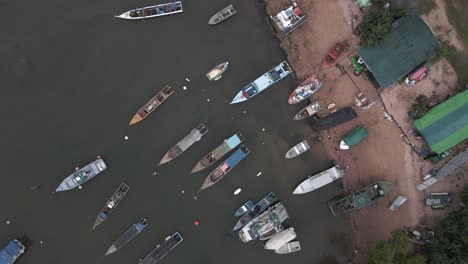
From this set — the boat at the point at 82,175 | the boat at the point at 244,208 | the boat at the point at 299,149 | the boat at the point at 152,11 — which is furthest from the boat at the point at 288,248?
the boat at the point at 152,11

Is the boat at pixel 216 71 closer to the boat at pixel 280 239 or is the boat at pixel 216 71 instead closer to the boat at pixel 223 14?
the boat at pixel 223 14

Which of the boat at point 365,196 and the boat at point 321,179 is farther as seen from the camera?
the boat at point 321,179

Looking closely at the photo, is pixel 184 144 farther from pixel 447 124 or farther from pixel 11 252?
pixel 447 124

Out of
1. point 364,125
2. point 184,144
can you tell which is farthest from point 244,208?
point 364,125

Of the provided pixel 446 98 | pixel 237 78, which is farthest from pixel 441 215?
pixel 237 78

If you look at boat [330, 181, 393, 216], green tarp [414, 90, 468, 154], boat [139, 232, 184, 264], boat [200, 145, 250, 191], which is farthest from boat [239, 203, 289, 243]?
green tarp [414, 90, 468, 154]

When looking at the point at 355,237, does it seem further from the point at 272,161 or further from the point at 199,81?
the point at 199,81
